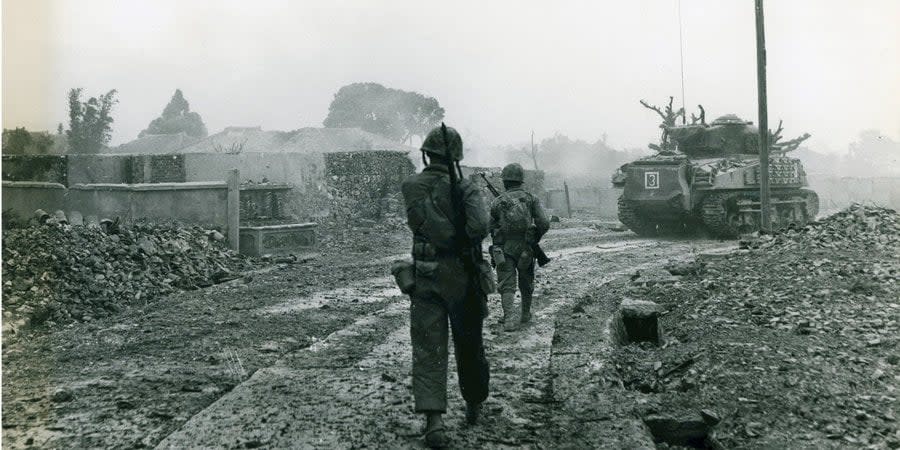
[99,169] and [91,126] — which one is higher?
[91,126]

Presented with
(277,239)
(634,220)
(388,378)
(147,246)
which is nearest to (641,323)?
(388,378)

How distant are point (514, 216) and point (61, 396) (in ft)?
12.6

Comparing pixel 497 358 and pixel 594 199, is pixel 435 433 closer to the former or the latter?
pixel 497 358

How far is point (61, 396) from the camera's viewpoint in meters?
4.45

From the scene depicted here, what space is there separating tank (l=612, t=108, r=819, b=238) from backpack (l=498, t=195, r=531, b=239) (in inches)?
400

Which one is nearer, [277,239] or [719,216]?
[277,239]

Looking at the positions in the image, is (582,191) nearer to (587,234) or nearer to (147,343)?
(587,234)

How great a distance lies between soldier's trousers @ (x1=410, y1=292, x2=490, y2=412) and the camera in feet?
12.0

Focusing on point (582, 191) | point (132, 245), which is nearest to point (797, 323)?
point (132, 245)

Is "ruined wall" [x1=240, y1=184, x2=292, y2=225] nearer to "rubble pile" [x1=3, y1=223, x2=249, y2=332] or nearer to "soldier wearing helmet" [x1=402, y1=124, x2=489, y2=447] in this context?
"rubble pile" [x1=3, y1=223, x2=249, y2=332]

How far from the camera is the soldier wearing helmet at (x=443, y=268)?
3752 mm

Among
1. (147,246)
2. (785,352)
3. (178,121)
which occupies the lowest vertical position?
(785,352)

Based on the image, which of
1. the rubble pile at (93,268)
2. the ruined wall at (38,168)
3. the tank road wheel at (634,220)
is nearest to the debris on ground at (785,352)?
the rubble pile at (93,268)

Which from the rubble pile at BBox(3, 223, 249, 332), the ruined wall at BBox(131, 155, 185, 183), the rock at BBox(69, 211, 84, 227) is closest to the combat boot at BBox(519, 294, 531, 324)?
the rubble pile at BBox(3, 223, 249, 332)
